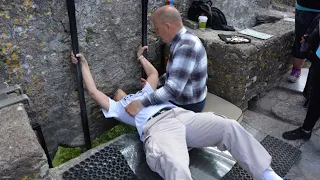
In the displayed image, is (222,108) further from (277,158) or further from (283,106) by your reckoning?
(283,106)

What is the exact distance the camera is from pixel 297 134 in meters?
3.36

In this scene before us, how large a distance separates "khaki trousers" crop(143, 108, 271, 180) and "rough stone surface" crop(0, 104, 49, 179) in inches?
34.6

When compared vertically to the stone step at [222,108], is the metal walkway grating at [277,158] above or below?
below

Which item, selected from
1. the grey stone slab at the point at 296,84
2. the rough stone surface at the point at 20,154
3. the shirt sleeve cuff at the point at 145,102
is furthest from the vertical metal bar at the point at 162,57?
the rough stone surface at the point at 20,154

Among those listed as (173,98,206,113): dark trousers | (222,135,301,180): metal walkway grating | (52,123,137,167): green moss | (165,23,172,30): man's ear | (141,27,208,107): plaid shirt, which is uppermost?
(165,23,172,30): man's ear

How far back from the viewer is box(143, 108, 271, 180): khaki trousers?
216 cm

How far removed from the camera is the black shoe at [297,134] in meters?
3.33

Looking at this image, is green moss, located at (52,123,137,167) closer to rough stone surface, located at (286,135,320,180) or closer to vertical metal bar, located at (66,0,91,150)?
vertical metal bar, located at (66,0,91,150)

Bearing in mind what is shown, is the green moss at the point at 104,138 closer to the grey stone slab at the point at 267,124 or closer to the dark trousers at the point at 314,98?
the grey stone slab at the point at 267,124

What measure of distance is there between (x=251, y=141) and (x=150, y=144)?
830mm

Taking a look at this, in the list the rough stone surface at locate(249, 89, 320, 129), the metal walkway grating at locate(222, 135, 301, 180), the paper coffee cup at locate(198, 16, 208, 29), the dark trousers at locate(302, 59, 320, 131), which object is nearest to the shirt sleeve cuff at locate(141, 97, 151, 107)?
the metal walkway grating at locate(222, 135, 301, 180)

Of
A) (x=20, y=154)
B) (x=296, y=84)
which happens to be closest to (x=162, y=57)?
(x=296, y=84)

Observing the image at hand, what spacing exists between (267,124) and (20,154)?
3024mm

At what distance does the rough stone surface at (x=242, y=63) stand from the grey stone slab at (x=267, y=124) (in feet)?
0.59
